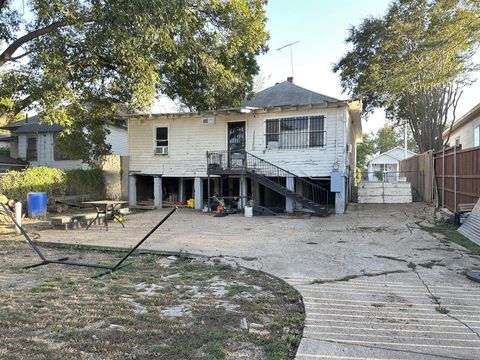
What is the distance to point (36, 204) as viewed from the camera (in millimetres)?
14258

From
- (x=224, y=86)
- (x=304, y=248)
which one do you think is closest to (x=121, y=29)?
(x=224, y=86)

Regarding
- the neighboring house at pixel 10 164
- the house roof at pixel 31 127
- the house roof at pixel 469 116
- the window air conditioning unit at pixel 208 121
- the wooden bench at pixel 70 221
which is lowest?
the wooden bench at pixel 70 221

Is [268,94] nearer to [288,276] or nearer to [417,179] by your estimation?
[417,179]

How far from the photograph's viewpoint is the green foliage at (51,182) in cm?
1459

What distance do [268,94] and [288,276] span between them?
17.2 metres

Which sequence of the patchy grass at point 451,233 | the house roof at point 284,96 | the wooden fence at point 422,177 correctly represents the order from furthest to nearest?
the house roof at point 284,96, the wooden fence at point 422,177, the patchy grass at point 451,233

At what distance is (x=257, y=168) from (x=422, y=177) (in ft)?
29.2

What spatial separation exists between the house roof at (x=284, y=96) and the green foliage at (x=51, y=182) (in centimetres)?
885

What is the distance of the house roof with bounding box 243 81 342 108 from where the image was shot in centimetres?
1989

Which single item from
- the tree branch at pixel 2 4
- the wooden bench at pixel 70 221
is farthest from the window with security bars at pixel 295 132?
the tree branch at pixel 2 4

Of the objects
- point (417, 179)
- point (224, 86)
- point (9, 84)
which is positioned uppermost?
point (224, 86)

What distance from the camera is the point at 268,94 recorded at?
21750 mm

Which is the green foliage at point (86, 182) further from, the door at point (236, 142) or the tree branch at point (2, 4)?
the tree branch at point (2, 4)

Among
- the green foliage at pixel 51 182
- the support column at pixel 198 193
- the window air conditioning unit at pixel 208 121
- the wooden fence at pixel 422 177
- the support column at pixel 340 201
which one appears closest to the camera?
the green foliage at pixel 51 182
